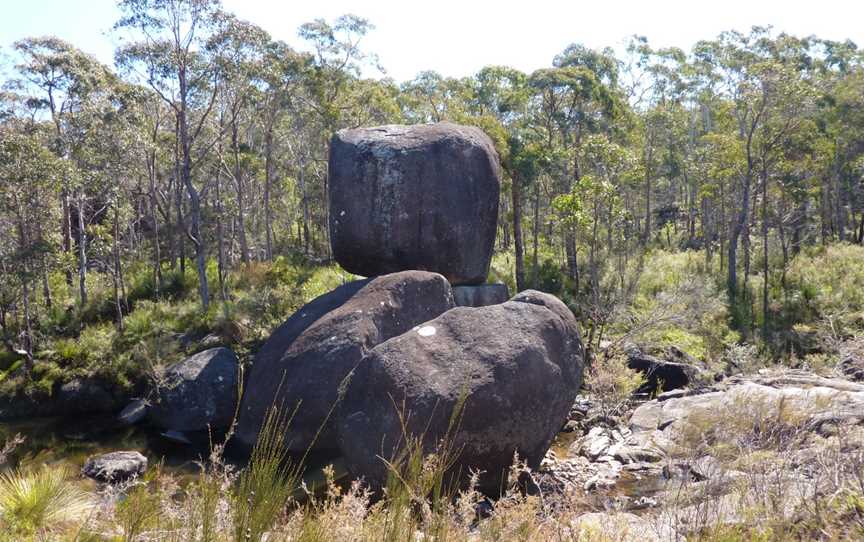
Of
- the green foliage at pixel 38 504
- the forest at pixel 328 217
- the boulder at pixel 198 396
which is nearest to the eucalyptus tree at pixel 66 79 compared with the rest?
the forest at pixel 328 217

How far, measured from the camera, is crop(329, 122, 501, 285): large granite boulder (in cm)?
1259

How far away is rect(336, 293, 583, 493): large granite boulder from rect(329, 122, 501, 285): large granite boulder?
11.7 ft

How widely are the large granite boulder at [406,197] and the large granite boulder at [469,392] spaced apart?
3.56 m

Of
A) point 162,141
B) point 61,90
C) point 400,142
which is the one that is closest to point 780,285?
point 400,142

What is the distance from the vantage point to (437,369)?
28.1ft

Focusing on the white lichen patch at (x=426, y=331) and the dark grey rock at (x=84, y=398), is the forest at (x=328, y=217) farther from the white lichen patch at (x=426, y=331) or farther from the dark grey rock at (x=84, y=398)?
the white lichen patch at (x=426, y=331)

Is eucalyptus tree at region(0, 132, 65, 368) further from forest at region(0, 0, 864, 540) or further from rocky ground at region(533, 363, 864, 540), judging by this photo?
rocky ground at region(533, 363, 864, 540)

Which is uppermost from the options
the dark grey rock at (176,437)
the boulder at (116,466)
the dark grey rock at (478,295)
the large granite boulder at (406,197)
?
the large granite boulder at (406,197)

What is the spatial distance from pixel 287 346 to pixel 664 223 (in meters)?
36.0

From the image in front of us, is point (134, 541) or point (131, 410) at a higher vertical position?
point (134, 541)

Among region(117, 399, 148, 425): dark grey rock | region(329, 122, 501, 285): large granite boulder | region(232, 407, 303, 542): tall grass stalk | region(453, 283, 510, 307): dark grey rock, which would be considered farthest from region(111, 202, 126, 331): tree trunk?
region(232, 407, 303, 542): tall grass stalk

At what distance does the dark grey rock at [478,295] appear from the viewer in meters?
13.2

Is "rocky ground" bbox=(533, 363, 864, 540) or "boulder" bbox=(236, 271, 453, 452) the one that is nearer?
"rocky ground" bbox=(533, 363, 864, 540)

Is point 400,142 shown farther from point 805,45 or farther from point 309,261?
point 805,45
